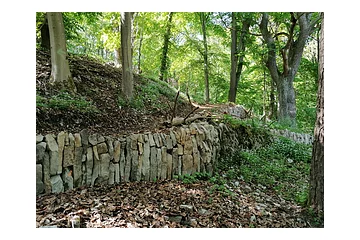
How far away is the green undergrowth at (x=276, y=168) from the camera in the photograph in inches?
106

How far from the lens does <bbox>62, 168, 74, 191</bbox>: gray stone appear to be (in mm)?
1936

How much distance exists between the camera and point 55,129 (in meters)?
2.53

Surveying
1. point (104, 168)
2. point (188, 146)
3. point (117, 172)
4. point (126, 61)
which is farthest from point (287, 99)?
point (104, 168)

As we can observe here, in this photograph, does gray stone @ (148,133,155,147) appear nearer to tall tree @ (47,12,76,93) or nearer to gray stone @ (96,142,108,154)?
gray stone @ (96,142,108,154)

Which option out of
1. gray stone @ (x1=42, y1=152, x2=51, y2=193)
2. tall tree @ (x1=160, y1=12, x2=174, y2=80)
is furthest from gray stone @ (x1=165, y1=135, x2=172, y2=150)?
tall tree @ (x1=160, y1=12, x2=174, y2=80)

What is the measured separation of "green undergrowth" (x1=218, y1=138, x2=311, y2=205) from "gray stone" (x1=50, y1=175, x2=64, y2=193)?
1.72 metres

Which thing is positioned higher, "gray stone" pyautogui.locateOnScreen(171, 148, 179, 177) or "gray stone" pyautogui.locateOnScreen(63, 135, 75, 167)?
"gray stone" pyautogui.locateOnScreen(63, 135, 75, 167)

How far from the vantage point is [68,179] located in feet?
6.41

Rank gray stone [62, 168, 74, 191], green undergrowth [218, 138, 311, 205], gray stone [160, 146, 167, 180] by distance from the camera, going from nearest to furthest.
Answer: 1. gray stone [62, 168, 74, 191]
2. gray stone [160, 146, 167, 180]
3. green undergrowth [218, 138, 311, 205]

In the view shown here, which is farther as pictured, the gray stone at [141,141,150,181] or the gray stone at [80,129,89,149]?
the gray stone at [141,141,150,181]

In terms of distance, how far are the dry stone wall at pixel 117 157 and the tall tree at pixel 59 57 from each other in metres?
1.56
